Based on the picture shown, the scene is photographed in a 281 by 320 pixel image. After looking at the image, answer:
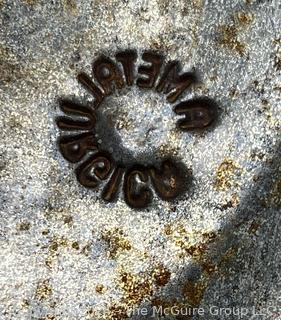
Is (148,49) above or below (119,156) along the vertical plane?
above

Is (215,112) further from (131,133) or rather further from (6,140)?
(6,140)

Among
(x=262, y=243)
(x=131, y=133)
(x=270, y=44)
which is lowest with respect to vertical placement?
(x=262, y=243)

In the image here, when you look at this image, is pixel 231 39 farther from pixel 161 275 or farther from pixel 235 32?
pixel 161 275

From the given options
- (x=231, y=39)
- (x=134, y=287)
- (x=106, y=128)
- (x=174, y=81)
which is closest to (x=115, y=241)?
(x=134, y=287)

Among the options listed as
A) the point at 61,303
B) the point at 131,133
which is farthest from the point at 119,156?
the point at 61,303

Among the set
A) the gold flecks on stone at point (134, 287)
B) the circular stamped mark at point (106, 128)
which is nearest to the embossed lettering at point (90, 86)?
the circular stamped mark at point (106, 128)

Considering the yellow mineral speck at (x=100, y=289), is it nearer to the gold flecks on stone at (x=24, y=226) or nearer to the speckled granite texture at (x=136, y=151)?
the speckled granite texture at (x=136, y=151)

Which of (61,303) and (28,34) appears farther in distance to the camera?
(61,303)
